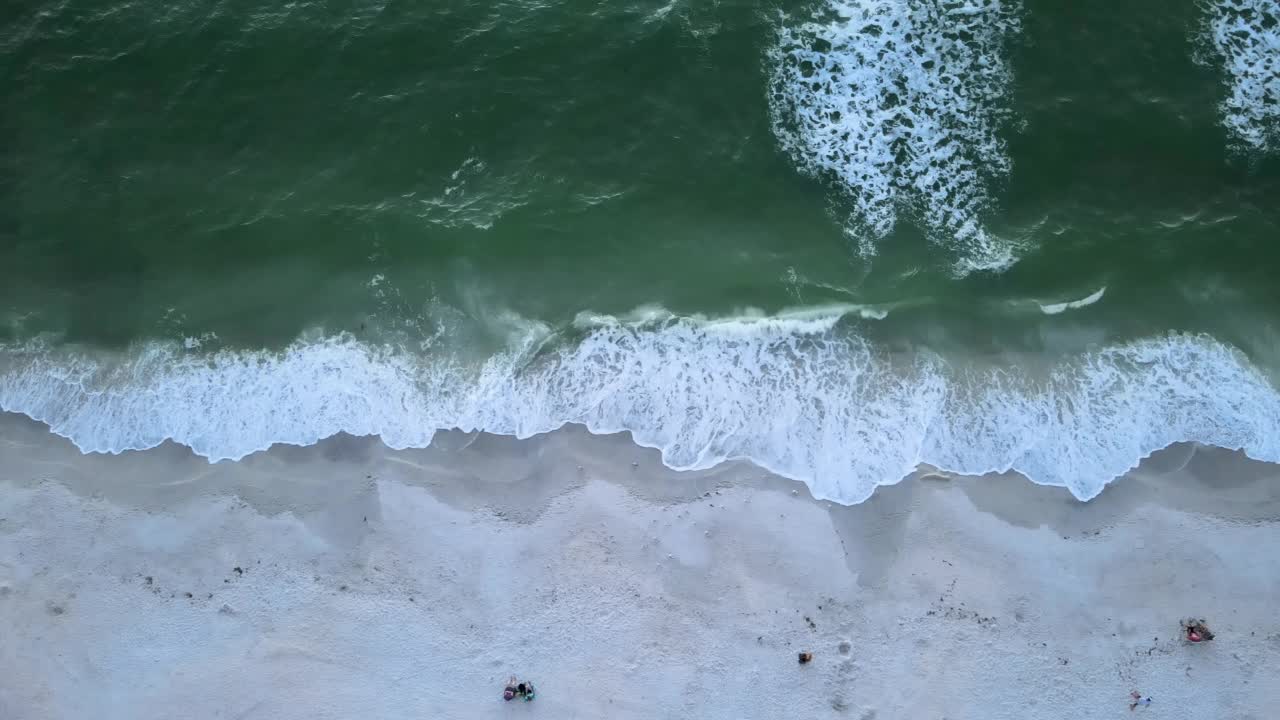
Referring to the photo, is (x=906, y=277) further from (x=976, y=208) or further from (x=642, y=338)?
(x=642, y=338)

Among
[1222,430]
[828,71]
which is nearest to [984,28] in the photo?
[828,71]

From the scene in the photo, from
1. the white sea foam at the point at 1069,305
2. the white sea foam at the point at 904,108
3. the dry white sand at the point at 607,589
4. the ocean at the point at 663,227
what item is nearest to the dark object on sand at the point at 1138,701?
the dry white sand at the point at 607,589

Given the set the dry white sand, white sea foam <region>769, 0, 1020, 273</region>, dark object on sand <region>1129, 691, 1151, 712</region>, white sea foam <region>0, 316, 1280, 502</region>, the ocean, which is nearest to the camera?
dark object on sand <region>1129, 691, 1151, 712</region>

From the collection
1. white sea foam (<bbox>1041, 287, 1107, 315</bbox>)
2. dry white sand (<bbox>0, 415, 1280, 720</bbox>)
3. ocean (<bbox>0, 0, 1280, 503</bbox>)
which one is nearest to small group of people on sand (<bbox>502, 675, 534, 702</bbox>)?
dry white sand (<bbox>0, 415, 1280, 720</bbox>)

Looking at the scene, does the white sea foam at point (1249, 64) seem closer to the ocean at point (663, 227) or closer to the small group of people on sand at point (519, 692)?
the ocean at point (663, 227)

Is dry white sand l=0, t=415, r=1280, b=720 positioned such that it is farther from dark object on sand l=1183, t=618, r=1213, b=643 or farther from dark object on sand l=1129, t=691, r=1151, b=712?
dark object on sand l=1183, t=618, r=1213, b=643

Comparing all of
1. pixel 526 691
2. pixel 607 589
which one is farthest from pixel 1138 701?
pixel 526 691
